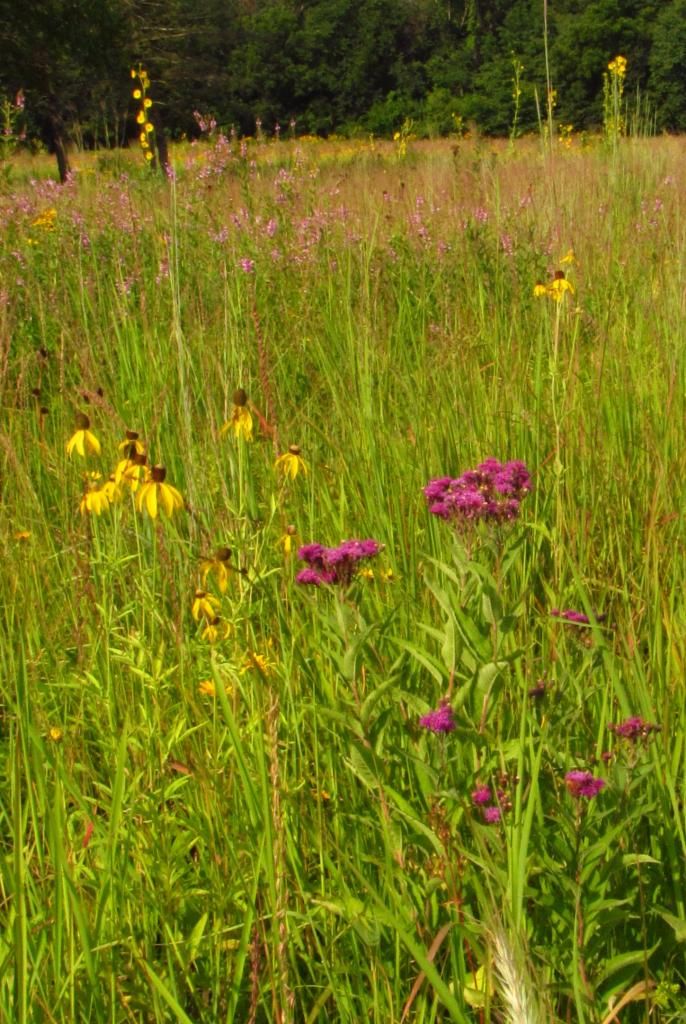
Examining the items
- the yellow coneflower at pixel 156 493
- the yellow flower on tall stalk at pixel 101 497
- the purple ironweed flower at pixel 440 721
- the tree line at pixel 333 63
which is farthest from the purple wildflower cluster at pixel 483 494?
the tree line at pixel 333 63

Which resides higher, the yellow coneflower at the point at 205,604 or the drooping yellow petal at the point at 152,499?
the drooping yellow petal at the point at 152,499

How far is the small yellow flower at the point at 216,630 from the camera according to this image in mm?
1325

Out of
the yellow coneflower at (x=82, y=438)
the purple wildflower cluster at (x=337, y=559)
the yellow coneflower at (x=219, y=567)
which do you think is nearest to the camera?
the purple wildflower cluster at (x=337, y=559)

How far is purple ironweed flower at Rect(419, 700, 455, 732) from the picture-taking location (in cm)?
96

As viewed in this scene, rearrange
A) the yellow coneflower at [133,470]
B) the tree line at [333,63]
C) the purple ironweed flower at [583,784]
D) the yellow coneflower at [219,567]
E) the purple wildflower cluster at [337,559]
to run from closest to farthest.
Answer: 1. the purple ironweed flower at [583,784]
2. the purple wildflower cluster at [337,559]
3. the yellow coneflower at [219,567]
4. the yellow coneflower at [133,470]
5. the tree line at [333,63]

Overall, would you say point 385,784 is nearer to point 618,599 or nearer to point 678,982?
point 678,982

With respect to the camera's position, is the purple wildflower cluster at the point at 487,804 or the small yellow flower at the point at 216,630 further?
the small yellow flower at the point at 216,630

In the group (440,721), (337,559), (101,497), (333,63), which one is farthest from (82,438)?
(333,63)

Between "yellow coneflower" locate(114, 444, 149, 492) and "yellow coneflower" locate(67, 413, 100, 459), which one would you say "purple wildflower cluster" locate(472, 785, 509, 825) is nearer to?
"yellow coneflower" locate(114, 444, 149, 492)

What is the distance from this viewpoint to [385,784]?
1.05 metres

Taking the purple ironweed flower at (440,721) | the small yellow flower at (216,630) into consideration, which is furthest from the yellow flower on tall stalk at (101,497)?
the purple ironweed flower at (440,721)

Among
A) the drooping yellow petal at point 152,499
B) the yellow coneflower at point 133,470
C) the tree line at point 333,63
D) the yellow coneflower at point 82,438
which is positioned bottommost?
the drooping yellow petal at point 152,499

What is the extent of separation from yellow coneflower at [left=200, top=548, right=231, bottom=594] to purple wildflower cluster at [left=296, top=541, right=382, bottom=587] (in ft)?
0.50

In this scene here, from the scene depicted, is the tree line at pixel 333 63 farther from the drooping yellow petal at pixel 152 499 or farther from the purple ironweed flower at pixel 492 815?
the purple ironweed flower at pixel 492 815
